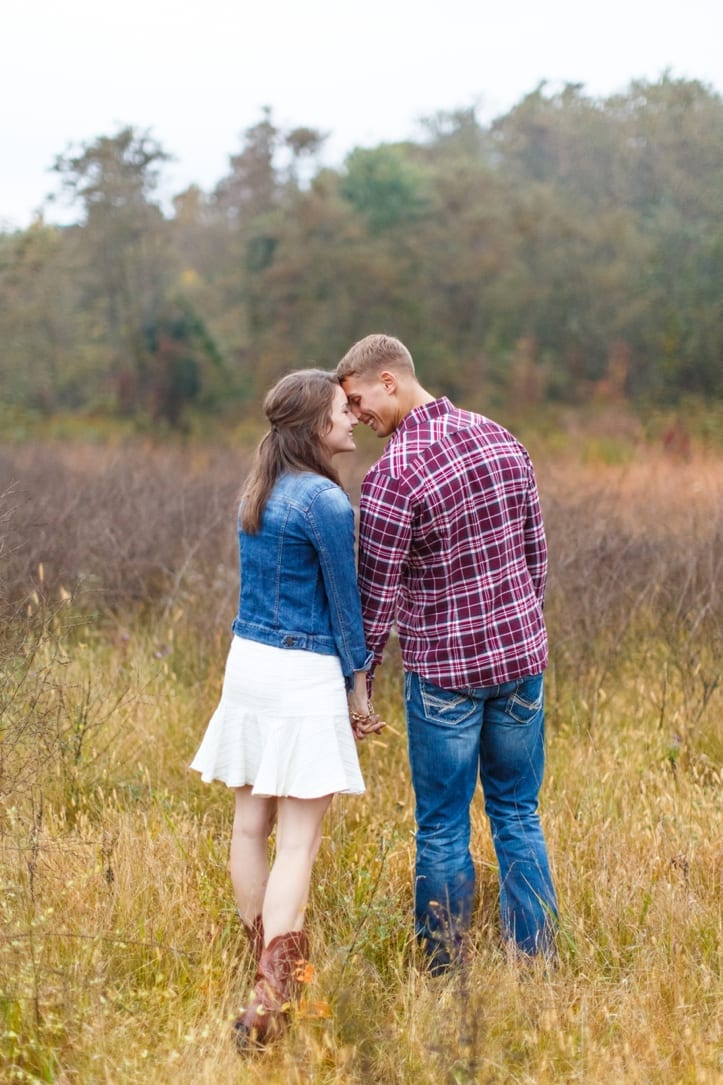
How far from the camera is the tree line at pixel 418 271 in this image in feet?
54.8

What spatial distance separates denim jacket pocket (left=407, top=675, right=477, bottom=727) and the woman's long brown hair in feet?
2.07

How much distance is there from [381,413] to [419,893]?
136cm

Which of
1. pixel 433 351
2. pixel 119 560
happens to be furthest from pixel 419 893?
pixel 433 351

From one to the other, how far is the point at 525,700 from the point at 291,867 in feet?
2.58

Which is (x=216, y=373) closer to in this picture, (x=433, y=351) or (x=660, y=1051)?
(x=433, y=351)

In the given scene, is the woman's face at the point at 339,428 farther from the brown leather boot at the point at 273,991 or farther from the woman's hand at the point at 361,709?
the brown leather boot at the point at 273,991

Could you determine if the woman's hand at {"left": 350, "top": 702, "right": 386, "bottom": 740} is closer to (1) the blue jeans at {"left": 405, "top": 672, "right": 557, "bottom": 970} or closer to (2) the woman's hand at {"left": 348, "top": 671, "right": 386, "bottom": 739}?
(2) the woman's hand at {"left": 348, "top": 671, "right": 386, "bottom": 739}

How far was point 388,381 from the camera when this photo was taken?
2840 millimetres

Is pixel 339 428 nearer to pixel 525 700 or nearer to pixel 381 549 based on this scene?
pixel 381 549

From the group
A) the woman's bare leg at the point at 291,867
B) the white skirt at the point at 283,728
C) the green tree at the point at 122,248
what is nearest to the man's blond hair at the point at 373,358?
the white skirt at the point at 283,728

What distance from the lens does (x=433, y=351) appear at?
20.6 meters

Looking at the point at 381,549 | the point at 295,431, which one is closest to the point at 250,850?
the point at 381,549

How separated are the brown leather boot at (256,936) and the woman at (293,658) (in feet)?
0.26

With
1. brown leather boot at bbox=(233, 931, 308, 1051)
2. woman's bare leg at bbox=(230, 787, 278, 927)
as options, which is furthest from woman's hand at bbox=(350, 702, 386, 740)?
brown leather boot at bbox=(233, 931, 308, 1051)
